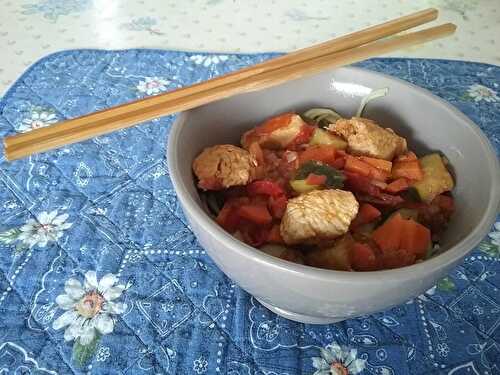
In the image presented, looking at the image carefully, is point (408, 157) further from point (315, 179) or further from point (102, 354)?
point (102, 354)

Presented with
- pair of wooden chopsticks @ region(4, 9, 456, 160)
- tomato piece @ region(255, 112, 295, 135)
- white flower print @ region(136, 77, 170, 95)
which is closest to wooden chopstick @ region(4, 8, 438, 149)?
pair of wooden chopsticks @ region(4, 9, 456, 160)

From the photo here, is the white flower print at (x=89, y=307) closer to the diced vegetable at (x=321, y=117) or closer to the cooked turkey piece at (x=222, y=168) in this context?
the cooked turkey piece at (x=222, y=168)

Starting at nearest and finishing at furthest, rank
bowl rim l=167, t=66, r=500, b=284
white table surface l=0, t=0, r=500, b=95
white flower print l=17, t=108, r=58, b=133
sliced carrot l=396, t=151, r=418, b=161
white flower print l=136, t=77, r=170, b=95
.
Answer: bowl rim l=167, t=66, r=500, b=284 < sliced carrot l=396, t=151, r=418, b=161 < white flower print l=17, t=108, r=58, b=133 < white flower print l=136, t=77, r=170, b=95 < white table surface l=0, t=0, r=500, b=95

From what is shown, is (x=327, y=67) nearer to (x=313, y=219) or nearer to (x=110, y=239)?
(x=313, y=219)

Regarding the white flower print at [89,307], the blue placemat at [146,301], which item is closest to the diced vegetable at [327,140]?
the blue placemat at [146,301]

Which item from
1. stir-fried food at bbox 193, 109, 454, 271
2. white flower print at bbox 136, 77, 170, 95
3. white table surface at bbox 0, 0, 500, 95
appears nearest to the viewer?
stir-fried food at bbox 193, 109, 454, 271

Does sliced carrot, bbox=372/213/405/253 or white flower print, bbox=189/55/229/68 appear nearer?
sliced carrot, bbox=372/213/405/253

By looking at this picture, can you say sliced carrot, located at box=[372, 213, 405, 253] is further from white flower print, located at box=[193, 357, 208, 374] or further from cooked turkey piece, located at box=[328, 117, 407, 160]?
white flower print, located at box=[193, 357, 208, 374]

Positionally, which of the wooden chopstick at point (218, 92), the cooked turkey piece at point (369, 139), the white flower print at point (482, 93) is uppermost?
the wooden chopstick at point (218, 92)

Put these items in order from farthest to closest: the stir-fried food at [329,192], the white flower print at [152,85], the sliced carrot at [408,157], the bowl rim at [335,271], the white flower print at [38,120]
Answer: the white flower print at [152,85], the white flower print at [38,120], the sliced carrot at [408,157], the stir-fried food at [329,192], the bowl rim at [335,271]
